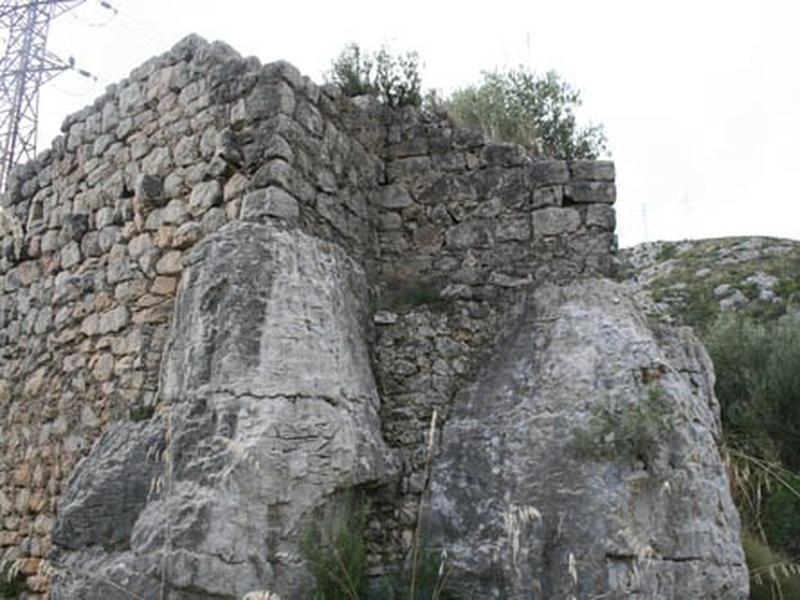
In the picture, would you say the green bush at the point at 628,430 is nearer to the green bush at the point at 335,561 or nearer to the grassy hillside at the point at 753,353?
the grassy hillside at the point at 753,353

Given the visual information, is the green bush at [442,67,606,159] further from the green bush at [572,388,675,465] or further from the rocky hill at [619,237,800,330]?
the rocky hill at [619,237,800,330]

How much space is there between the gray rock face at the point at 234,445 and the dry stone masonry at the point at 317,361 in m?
0.01

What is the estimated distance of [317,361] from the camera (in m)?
4.35

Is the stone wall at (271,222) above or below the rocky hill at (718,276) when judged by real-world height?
below

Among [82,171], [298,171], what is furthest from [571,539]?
[82,171]

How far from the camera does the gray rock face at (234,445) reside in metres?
3.90

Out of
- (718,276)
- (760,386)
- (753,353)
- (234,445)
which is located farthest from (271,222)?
(718,276)

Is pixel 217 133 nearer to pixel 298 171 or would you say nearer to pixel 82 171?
pixel 298 171

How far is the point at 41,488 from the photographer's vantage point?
5691 mm

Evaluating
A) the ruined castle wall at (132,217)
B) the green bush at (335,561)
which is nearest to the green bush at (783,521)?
the green bush at (335,561)

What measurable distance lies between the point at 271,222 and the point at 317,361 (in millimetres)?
828

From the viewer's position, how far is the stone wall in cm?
489

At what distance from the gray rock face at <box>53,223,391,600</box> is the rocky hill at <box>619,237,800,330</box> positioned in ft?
29.2

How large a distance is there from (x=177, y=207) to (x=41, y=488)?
2.25 metres
